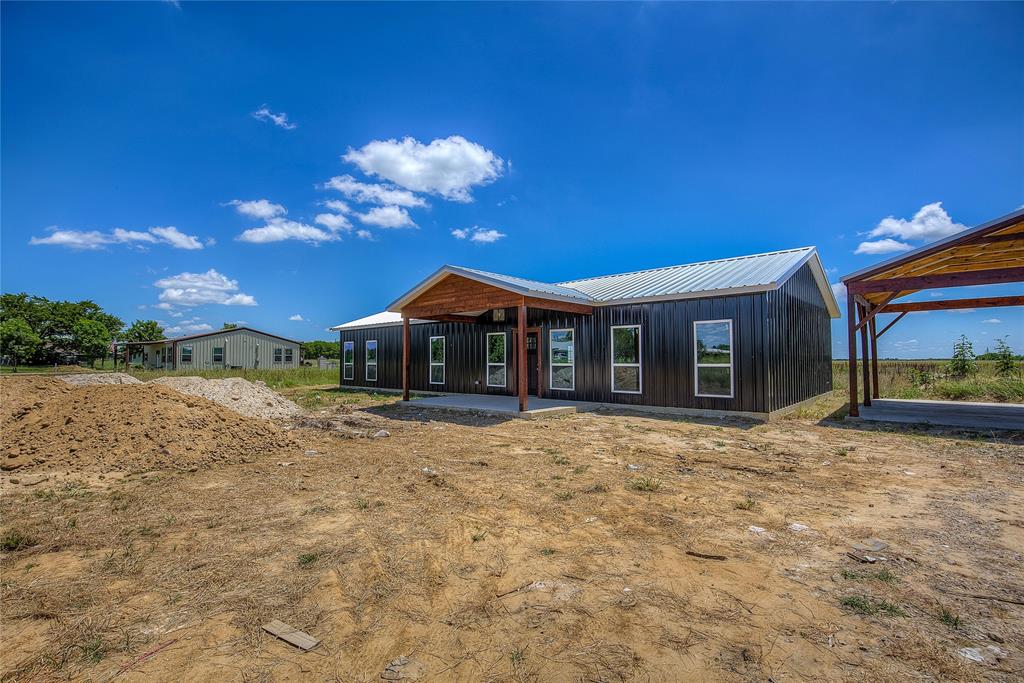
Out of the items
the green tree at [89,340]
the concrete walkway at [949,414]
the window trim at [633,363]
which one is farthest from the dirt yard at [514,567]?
the green tree at [89,340]

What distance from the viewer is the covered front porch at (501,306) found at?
11344 millimetres

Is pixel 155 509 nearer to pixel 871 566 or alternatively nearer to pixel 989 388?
pixel 871 566

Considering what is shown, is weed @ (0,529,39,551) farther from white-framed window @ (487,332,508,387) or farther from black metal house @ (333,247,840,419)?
white-framed window @ (487,332,508,387)

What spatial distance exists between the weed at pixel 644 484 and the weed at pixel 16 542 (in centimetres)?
567

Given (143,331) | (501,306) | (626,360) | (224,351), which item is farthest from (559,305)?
(143,331)

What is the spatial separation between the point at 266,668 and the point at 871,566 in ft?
13.0

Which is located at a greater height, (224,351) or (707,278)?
A: (707,278)

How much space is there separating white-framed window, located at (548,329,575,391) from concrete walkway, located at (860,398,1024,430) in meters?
7.21

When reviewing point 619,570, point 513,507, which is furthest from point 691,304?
point 619,570

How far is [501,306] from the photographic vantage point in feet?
38.8

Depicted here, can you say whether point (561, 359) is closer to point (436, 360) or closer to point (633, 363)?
point (633, 363)

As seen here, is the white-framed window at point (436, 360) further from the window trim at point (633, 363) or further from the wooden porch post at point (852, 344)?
the wooden porch post at point (852, 344)

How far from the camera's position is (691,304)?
11523 millimetres

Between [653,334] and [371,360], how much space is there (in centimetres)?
1318
